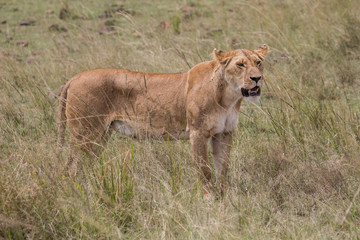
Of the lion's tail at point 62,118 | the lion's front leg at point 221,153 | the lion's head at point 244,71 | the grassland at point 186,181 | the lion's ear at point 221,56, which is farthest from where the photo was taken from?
the lion's tail at point 62,118

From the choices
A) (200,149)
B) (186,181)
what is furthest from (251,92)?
(186,181)

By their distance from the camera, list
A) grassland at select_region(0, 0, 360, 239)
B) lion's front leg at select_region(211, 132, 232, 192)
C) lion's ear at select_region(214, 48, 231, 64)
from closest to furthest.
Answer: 1. grassland at select_region(0, 0, 360, 239)
2. lion's ear at select_region(214, 48, 231, 64)
3. lion's front leg at select_region(211, 132, 232, 192)

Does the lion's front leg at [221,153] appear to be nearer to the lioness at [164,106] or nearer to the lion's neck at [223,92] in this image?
the lioness at [164,106]

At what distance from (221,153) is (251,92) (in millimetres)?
532

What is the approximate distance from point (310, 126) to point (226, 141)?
708 mm

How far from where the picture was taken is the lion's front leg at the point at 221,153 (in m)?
3.58

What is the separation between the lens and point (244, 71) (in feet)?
10.9

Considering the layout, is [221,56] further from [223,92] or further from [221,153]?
[221,153]

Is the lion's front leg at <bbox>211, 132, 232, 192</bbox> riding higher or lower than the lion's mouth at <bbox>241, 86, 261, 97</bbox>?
lower

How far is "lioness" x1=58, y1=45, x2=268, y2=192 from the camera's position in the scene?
3510 mm

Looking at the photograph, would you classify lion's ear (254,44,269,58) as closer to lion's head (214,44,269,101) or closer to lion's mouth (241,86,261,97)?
lion's head (214,44,269,101)

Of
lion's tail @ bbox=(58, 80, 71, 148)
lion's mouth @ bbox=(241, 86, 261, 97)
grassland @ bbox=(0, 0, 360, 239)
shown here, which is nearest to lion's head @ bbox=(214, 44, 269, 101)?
lion's mouth @ bbox=(241, 86, 261, 97)

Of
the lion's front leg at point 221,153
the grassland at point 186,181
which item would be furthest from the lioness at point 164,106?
the grassland at point 186,181

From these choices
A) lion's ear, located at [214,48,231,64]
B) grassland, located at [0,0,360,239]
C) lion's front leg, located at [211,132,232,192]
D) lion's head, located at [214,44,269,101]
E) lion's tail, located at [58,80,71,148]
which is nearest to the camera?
grassland, located at [0,0,360,239]
